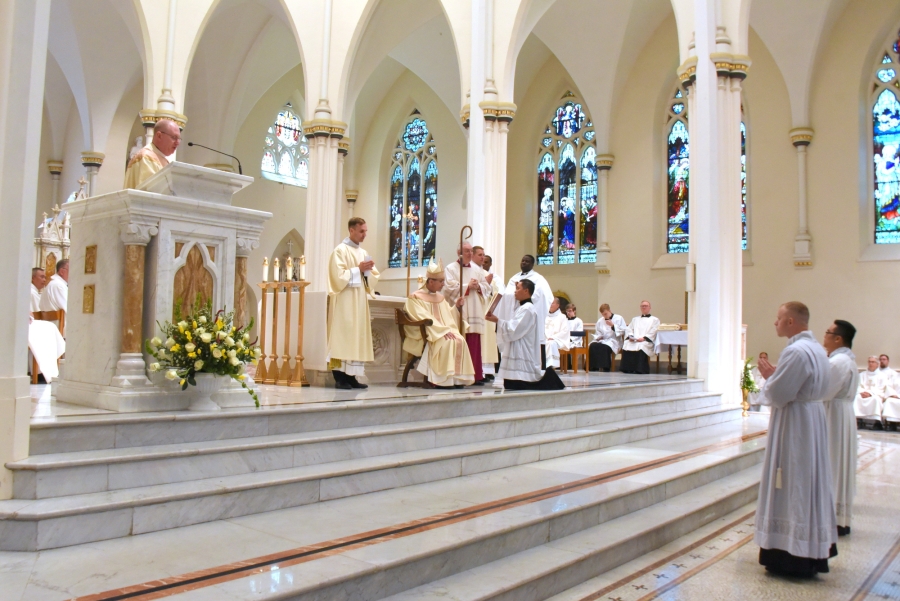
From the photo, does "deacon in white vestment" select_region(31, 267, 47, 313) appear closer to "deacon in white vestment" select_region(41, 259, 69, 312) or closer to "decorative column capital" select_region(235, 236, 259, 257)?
"deacon in white vestment" select_region(41, 259, 69, 312)

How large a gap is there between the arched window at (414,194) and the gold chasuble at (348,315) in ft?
41.3

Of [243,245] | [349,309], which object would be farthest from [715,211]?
[243,245]

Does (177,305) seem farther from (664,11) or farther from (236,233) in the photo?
(664,11)

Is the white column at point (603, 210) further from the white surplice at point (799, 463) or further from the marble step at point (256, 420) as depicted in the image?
the white surplice at point (799, 463)

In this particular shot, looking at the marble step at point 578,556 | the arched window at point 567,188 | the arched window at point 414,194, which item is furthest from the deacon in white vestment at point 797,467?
the arched window at point 414,194

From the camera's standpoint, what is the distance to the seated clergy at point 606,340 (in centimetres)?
1418

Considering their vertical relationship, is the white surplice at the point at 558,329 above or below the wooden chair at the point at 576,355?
above

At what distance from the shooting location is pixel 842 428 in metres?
5.26

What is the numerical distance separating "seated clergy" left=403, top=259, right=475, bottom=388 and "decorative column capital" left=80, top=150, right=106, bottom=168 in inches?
467

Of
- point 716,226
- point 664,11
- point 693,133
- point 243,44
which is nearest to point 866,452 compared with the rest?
point 716,226

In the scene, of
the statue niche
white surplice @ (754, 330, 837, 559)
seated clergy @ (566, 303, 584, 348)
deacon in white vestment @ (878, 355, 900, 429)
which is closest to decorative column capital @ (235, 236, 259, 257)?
the statue niche

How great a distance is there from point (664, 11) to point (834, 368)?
12982 mm

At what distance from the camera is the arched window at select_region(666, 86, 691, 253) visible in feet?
53.1

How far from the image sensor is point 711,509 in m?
5.52
